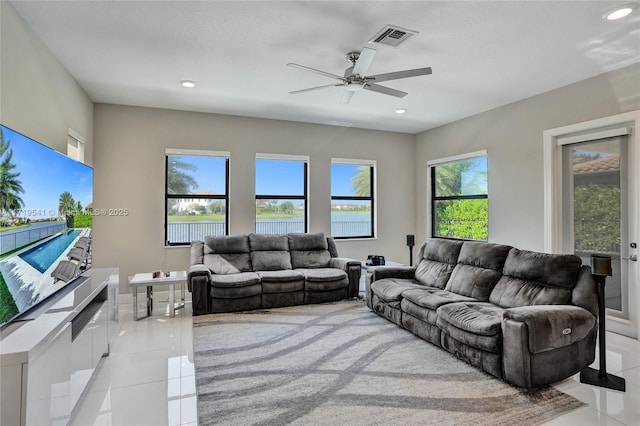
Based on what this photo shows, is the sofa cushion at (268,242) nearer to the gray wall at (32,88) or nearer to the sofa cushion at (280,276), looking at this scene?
the sofa cushion at (280,276)

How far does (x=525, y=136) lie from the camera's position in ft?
15.4

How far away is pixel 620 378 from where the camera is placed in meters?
2.70

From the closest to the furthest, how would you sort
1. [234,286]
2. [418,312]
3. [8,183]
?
1. [8,183]
2. [418,312]
3. [234,286]

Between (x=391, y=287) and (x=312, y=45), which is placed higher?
(x=312, y=45)

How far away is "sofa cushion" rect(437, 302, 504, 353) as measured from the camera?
267 cm

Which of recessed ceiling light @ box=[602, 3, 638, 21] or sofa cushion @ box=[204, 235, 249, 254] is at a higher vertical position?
recessed ceiling light @ box=[602, 3, 638, 21]

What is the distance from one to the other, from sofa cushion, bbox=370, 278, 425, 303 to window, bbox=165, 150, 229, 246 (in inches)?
104

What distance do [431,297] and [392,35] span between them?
96.6 inches

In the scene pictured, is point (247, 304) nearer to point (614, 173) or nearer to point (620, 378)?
point (620, 378)

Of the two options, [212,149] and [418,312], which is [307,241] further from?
[418,312]

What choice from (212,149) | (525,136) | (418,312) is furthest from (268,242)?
(525,136)

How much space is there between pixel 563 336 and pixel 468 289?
109 centimetres

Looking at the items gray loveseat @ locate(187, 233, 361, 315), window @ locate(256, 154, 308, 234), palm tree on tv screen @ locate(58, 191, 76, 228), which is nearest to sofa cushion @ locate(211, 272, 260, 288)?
gray loveseat @ locate(187, 233, 361, 315)

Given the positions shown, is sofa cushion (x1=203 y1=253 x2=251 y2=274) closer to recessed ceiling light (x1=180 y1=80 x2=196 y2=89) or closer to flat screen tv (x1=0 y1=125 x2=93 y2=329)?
flat screen tv (x1=0 y1=125 x2=93 y2=329)
